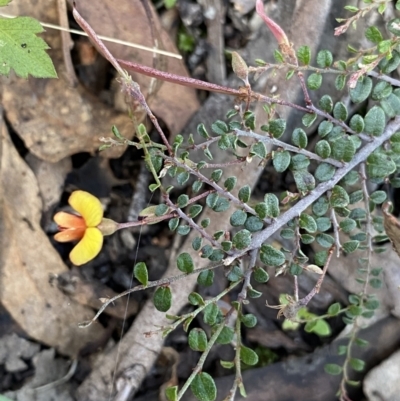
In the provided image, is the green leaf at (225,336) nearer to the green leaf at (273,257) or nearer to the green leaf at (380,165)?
the green leaf at (273,257)

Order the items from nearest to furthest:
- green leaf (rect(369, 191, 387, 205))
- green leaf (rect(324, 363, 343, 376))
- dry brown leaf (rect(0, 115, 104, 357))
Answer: green leaf (rect(369, 191, 387, 205)), green leaf (rect(324, 363, 343, 376)), dry brown leaf (rect(0, 115, 104, 357))

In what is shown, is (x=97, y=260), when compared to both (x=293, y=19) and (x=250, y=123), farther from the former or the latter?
(x=293, y=19)

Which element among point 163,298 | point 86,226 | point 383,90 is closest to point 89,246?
point 86,226

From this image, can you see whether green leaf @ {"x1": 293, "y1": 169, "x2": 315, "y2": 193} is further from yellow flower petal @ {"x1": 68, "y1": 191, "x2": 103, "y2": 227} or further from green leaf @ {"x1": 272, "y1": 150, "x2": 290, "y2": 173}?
yellow flower petal @ {"x1": 68, "y1": 191, "x2": 103, "y2": 227}

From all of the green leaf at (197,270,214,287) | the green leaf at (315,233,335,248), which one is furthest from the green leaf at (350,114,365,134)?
the green leaf at (197,270,214,287)

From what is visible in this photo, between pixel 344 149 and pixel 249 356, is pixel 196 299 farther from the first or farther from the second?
pixel 344 149

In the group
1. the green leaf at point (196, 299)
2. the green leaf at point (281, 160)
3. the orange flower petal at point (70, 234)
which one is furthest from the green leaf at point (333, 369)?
the orange flower petal at point (70, 234)

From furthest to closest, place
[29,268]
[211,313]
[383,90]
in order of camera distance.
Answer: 1. [29,268]
2. [383,90]
3. [211,313]
